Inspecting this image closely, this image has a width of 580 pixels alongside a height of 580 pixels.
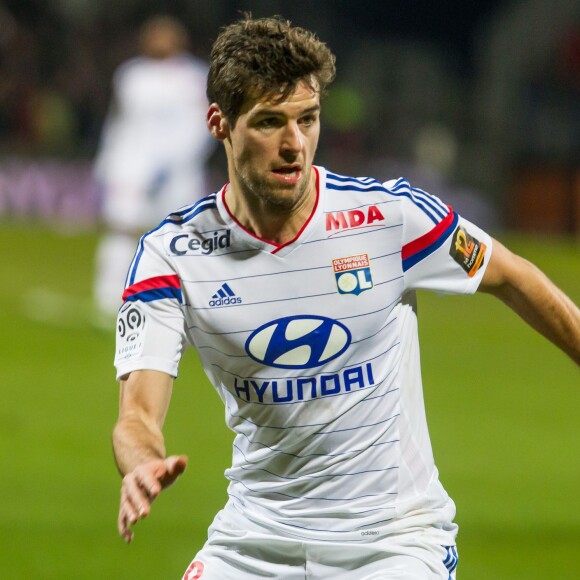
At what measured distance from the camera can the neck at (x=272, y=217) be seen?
12.5 ft

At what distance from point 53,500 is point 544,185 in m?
15.2

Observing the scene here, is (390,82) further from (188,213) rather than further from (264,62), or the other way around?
(264,62)

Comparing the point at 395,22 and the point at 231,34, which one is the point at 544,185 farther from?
the point at 231,34

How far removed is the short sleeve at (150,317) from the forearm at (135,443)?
0.72ft

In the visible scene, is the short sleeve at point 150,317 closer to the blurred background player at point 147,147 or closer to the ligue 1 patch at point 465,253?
the ligue 1 patch at point 465,253

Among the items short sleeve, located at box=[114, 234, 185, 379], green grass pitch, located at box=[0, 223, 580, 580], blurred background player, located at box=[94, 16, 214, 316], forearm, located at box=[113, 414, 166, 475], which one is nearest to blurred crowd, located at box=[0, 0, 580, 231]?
green grass pitch, located at box=[0, 223, 580, 580]

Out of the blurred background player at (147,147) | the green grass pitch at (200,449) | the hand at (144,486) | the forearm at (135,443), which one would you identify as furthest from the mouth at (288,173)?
the blurred background player at (147,147)

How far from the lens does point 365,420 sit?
3.80 m

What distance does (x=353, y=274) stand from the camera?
3.82 metres

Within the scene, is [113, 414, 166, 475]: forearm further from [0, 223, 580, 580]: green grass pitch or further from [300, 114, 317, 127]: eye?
[0, 223, 580, 580]: green grass pitch

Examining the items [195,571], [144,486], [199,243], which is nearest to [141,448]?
[144,486]

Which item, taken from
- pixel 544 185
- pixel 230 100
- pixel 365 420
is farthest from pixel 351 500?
pixel 544 185

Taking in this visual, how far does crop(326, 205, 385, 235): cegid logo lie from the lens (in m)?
3.84

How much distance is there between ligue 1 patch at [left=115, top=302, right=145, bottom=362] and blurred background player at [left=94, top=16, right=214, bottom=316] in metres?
9.71
